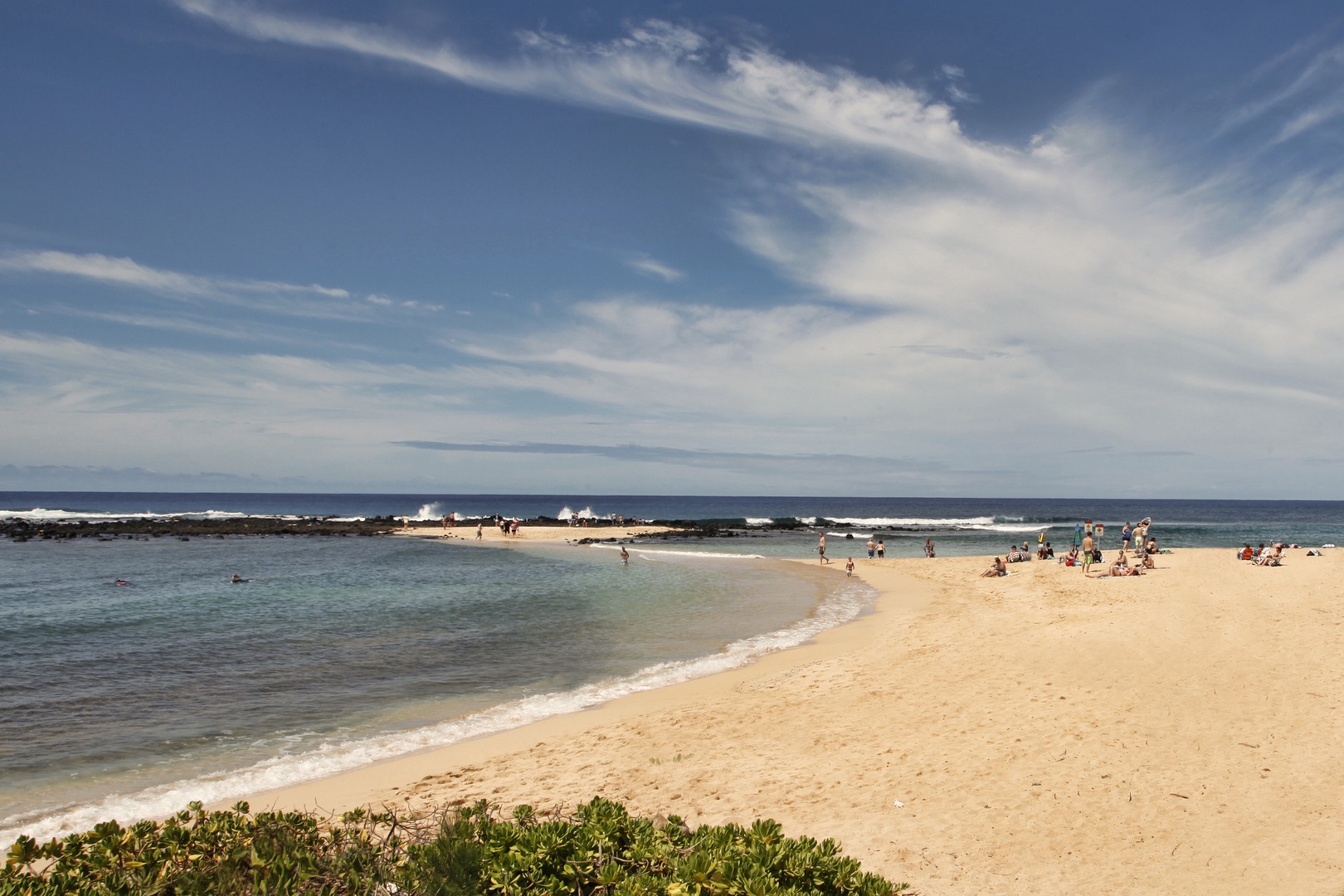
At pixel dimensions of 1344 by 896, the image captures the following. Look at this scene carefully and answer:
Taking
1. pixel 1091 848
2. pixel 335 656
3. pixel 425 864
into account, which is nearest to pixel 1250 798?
pixel 1091 848

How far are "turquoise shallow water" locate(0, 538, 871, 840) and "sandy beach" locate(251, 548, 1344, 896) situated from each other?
139 cm

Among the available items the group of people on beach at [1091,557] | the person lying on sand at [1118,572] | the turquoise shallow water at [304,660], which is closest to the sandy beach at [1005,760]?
the turquoise shallow water at [304,660]

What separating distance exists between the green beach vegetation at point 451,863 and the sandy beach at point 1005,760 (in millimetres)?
2091

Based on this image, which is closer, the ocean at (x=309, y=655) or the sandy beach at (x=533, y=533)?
the ocean at (x=309, y=655)

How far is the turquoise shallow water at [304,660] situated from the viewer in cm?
951

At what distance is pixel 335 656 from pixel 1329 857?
54.0ft

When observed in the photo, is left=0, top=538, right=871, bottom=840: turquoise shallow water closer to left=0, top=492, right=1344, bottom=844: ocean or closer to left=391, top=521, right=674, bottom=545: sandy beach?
left=0, top=492, right=1344, bottom=844: ocean

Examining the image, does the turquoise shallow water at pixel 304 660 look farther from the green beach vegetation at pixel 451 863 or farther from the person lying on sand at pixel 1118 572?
the person lying on sand at pixel 1118 572

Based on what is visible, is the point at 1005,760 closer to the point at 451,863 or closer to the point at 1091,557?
the point at 451,863

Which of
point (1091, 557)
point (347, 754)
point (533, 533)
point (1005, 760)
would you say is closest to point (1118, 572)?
point (1091, 557)

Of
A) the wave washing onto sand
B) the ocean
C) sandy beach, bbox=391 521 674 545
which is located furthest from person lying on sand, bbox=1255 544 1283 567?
sandy beach, bbox=391 521 674 545

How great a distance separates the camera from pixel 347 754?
32.2 feet

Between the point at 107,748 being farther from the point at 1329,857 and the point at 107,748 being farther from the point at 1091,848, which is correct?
the point at 1329,857

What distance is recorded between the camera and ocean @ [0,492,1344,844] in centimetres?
955
